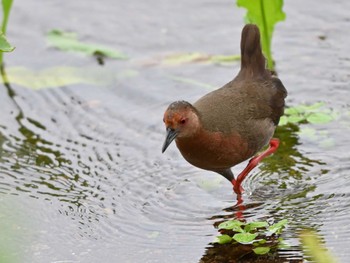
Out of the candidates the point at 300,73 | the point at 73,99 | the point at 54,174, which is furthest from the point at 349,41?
the point at 54,174

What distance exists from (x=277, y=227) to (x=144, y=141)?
6.70ft

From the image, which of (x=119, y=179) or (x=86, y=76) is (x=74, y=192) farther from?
(x=86, y=76)

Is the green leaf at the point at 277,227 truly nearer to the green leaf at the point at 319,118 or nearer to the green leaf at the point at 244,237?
the green leaf at the point at 244,237

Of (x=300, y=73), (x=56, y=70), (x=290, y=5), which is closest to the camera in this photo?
(x=300, y=73)

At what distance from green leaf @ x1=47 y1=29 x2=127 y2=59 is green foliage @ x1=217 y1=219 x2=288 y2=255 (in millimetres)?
3579

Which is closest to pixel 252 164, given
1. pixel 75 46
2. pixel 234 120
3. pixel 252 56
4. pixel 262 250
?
pixel 234 120

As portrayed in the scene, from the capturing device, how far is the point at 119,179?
5.62 metres

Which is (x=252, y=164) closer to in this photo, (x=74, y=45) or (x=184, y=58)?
(x=184, y=58)

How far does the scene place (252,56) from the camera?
5586 mm

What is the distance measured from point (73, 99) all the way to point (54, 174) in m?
1.48

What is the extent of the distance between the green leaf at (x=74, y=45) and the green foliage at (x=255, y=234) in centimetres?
358

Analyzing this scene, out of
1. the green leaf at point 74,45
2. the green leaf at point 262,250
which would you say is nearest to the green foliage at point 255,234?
the green leaf at point 262,250

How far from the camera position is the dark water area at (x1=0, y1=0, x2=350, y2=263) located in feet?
15.5

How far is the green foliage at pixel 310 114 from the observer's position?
611 centimetres
